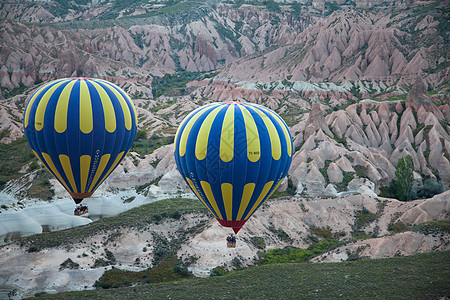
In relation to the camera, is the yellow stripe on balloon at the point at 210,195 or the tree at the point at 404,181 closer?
the yellow stripe on balloon at the point at 210,195

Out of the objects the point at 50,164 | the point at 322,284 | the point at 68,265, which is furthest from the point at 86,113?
the point at 322,284

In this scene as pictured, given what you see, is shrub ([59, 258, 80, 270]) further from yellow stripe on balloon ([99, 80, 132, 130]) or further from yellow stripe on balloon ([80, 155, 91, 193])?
yellow stripe on balloon ([99, 80, 132, 130])

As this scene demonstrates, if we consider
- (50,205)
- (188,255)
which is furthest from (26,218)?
(188,255)

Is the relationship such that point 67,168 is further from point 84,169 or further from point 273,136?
point 273,136

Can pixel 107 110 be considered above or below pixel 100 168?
above

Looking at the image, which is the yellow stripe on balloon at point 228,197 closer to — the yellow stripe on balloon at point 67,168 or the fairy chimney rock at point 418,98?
the yellow stripe on balloon at point 67,168

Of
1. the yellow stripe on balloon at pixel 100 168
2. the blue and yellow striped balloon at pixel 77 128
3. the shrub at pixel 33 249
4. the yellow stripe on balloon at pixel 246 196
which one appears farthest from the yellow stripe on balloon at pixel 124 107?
the shrub at pixel 33 249
